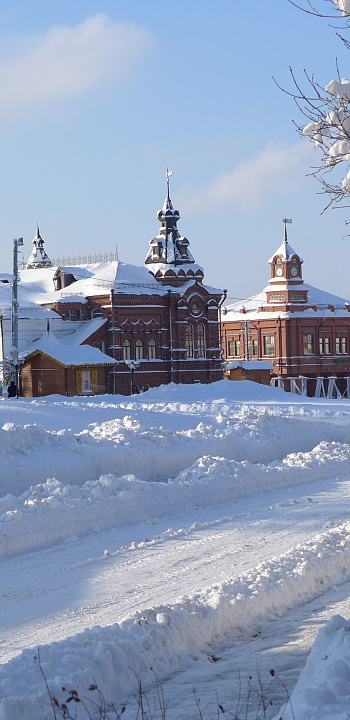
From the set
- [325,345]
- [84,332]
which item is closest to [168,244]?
[84,332]

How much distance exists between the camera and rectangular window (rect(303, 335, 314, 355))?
66.9 m

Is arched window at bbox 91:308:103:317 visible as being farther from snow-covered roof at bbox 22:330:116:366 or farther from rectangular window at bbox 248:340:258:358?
rectangular window at bbox 248:340:258:358

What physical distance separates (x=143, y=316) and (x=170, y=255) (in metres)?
8.15

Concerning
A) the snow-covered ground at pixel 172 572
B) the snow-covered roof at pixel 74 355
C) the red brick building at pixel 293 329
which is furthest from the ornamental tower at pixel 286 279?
the snow-covered ground at pixel 172 572

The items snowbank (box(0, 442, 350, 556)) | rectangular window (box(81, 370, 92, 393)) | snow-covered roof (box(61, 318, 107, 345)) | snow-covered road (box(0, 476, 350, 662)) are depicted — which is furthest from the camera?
snow-covered roof (box(61, 318, 107, 345))

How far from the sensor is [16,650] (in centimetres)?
628

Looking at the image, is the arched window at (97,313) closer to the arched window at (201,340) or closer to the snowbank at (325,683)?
the arched window at (201,340)

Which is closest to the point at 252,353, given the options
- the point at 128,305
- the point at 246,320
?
the point at 246,320

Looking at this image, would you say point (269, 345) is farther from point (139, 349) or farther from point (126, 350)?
point (126, 350)

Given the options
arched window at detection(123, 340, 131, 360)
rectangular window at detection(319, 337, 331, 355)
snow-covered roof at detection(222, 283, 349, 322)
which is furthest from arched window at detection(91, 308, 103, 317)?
rectangular window at detection(319, 337, 331, 355)

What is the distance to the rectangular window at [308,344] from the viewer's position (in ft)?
219

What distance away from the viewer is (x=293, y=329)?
217ft

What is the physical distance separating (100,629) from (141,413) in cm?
1709

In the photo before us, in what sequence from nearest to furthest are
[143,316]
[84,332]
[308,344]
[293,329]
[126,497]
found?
[126,497]
[84,332]
[143,316]
[293,329]
[308,344]
